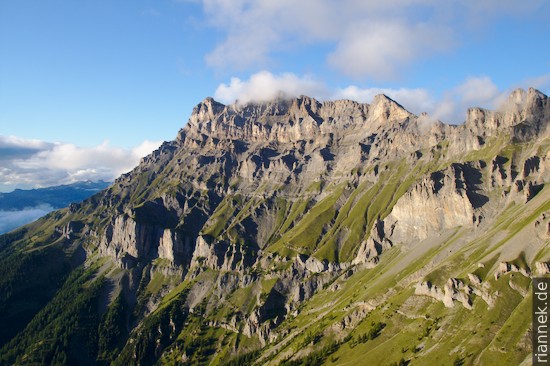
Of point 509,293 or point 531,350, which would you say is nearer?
point 531,350

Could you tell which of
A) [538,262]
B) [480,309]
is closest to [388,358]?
[480,309]

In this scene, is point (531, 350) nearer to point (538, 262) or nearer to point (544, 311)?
point (544, 311)

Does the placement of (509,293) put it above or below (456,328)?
above

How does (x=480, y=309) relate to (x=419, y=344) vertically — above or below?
above

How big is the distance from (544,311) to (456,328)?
39.6 meters

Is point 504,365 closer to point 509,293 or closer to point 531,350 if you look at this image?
point 531,350

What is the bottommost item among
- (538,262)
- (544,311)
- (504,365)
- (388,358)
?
(388,358)

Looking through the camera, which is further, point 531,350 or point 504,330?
point 504,330

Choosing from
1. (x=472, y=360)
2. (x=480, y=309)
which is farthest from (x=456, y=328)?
(x=472, y=360)

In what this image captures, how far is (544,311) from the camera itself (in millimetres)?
171625

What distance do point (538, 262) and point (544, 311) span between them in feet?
113

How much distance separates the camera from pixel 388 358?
197 meters

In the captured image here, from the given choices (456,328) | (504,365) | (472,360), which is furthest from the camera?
(456,328)

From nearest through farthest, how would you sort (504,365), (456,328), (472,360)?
(504,365) < (472,360) < (456,328)
